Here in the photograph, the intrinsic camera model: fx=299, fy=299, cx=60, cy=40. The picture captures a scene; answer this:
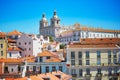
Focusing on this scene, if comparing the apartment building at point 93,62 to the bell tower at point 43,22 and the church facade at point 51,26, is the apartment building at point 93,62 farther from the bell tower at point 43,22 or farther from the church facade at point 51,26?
the bell tower at point 43,22

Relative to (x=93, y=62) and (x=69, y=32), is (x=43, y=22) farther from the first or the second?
(x=93, y=62)

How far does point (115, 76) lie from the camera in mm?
36625

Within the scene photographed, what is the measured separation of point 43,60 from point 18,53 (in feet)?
26.7

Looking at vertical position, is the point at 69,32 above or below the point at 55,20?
below

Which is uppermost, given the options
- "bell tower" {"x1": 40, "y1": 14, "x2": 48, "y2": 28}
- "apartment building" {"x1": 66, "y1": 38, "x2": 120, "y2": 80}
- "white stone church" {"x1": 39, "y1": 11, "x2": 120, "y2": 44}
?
"bell tower" {"x1": 40, "y1": 14, "x2": 48, "y2": 28}

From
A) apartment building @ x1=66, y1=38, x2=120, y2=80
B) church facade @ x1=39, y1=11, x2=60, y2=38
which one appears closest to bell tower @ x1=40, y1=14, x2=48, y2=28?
→ church facade @ x1=39, y1=11, x2=60, y2=38

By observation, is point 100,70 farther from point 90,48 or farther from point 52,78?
point 52,78

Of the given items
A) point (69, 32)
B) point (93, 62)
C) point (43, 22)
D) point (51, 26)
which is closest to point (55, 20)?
point (51, 26)

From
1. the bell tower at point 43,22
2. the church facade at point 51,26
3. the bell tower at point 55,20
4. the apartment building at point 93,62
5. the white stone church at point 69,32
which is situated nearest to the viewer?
the apartment building at point 93,62

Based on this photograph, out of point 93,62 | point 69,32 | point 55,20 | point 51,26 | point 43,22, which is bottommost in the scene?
point 93,62

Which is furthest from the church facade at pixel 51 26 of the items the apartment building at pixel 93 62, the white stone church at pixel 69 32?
the apartment building at pixel 93 62

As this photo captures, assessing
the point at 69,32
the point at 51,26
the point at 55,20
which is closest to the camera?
the point at 69,32

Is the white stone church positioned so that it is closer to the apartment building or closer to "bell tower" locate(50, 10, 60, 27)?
"bell tower" locate(50, 10, 60, 27)

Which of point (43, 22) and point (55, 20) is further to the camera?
point (43, 22)
